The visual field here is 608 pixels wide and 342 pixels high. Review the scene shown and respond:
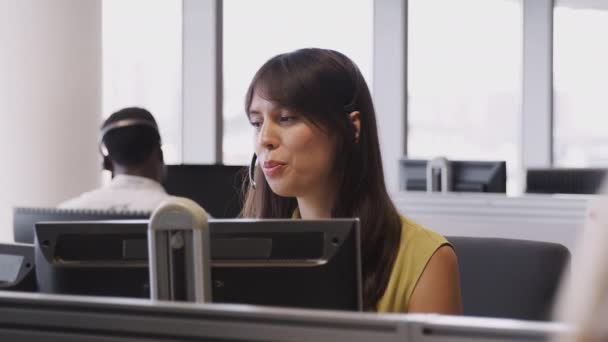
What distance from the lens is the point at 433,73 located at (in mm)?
7461

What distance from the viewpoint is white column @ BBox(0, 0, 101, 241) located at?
4.18m

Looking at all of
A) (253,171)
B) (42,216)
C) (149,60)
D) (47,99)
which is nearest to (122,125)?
(42,216)

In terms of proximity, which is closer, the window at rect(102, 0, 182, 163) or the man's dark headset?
the man's dark headset

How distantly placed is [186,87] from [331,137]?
13.1ft

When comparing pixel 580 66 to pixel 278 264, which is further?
pixel 580 66

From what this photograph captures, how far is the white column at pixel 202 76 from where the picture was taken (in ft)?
18.8

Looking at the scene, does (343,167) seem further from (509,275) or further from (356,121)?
(509,275)

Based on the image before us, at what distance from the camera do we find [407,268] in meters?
1.83

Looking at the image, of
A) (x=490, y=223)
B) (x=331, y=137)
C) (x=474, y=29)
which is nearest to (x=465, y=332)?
A: (x=331, y=137)

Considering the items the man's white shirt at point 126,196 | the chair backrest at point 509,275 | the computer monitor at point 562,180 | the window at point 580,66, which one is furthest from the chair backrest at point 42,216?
the window at point 580,66

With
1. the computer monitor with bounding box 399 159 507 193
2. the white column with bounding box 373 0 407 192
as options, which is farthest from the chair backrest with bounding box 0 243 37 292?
the white column with bounding box 373 0 407 192

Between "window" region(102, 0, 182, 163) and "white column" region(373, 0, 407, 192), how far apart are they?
1.77m

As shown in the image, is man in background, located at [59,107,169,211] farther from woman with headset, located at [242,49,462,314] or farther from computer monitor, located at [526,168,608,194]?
computer monitor, located at [526,168,608,194]

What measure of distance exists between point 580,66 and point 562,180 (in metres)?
4.34
